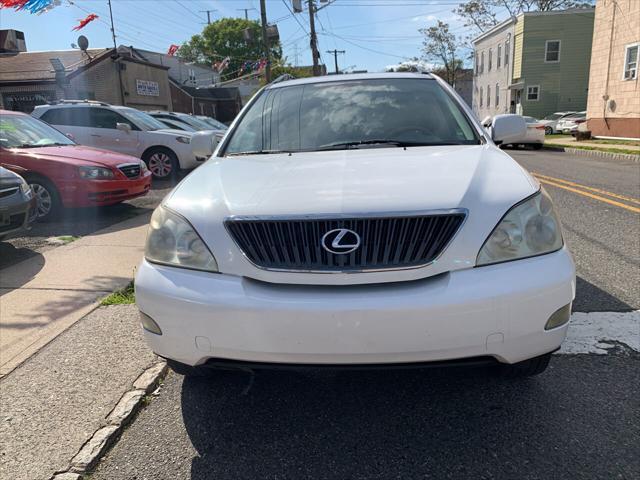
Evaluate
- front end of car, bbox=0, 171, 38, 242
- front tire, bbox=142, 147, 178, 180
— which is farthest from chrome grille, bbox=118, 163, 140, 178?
front tire, bbox=142, 147, 178, 180

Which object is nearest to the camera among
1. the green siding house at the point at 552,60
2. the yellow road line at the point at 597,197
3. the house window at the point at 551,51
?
the yellow road line at the point at 597,197

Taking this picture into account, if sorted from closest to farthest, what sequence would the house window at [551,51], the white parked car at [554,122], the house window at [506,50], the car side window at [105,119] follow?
the car side window at [105,119] < the white parked car at [554,122] < the house window at [551,51] < the house window at [506,50]

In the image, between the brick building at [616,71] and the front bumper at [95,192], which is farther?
the brick building at [616,71]

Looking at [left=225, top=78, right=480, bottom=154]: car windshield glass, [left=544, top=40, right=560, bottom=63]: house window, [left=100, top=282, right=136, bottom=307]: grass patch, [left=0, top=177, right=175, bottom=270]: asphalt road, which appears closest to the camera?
[left=225, top=78, right=480, bottom=154]: car windshield glass

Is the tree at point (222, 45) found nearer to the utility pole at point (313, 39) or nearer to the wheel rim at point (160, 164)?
the utility pole at point (313, 39)

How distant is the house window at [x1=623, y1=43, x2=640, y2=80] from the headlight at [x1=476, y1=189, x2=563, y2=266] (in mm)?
22589

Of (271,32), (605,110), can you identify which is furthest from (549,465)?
(271,32)

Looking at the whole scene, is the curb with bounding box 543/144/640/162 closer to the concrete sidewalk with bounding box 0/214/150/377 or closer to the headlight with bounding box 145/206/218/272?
the concrete sidewalk with bounding box 0/214/150/377

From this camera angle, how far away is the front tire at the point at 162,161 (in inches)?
457

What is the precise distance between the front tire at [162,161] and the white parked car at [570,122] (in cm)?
2514

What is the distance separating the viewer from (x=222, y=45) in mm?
82625

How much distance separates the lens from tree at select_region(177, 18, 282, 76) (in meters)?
80.8

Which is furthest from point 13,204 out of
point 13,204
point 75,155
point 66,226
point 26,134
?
point 26,134

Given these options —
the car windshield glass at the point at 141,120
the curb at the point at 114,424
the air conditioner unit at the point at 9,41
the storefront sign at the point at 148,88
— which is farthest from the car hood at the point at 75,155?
the air conditioner unit at the point at 9,41
